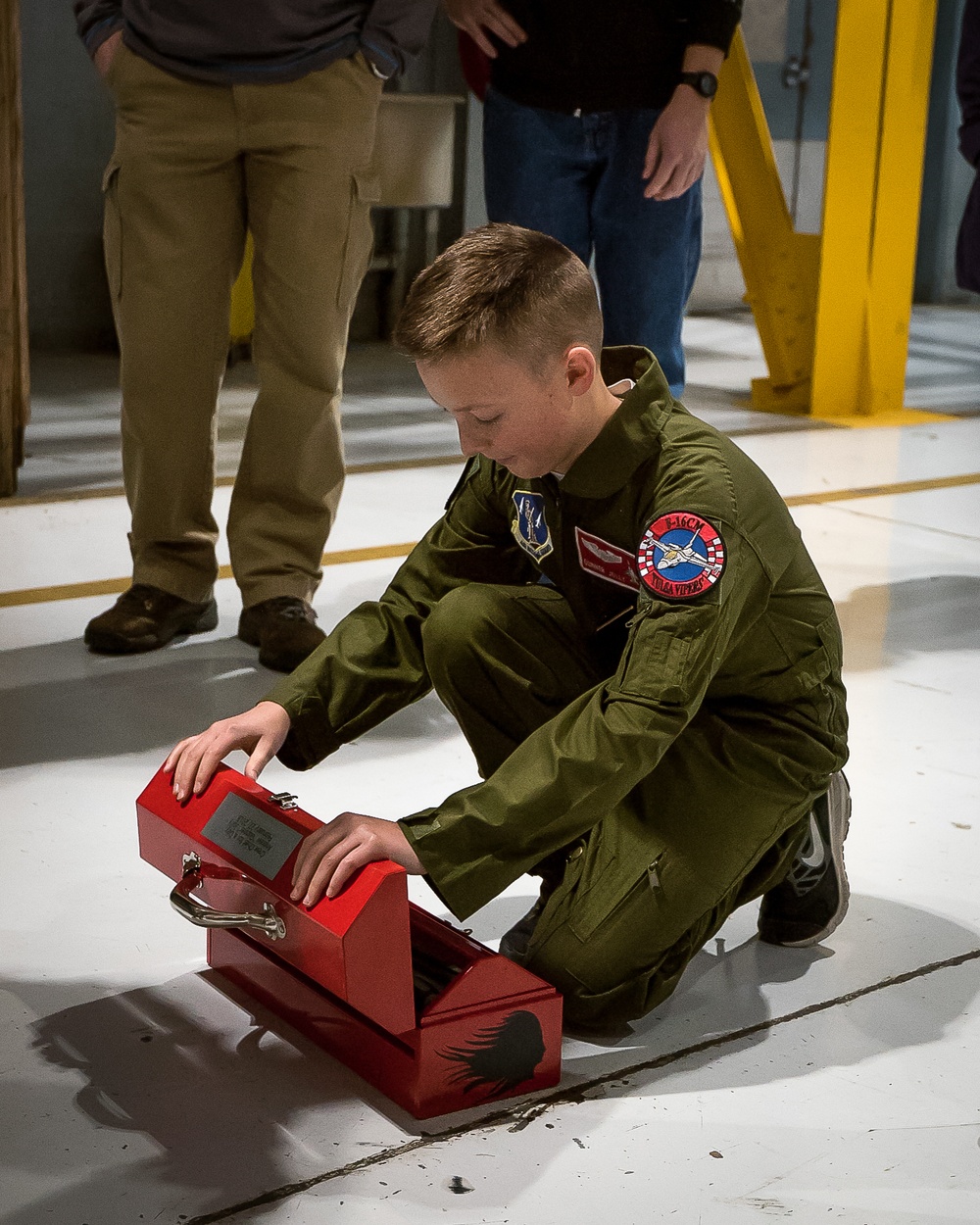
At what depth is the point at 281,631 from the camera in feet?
10.4

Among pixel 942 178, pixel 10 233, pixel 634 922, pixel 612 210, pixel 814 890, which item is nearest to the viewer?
pixel 634 922

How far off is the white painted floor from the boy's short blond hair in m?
0.81

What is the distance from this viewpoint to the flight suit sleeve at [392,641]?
6.51ft

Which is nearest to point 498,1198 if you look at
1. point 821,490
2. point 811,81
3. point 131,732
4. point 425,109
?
point 131,732

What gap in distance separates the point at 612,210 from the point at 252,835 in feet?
6.95

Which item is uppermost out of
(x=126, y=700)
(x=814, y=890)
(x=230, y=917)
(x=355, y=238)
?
(x=355, y=238)

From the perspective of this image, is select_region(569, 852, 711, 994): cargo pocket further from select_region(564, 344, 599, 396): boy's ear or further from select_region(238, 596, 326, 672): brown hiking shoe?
select_region(238, 596, 326, 672): brown hiking shoe

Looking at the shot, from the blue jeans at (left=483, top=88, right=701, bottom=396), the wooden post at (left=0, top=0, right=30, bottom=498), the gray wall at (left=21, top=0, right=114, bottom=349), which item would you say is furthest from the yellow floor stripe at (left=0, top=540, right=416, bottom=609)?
the gray wall at (left=21, top=0, right=114, bottom=349)

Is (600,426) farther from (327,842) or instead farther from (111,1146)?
(111,1146)

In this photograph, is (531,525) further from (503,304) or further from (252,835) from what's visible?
(252,835)

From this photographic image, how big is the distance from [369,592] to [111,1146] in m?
2.20

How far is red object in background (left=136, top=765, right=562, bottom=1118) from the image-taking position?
162 centimetres

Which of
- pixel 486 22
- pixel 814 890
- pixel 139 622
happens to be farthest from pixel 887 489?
pixel 814 890

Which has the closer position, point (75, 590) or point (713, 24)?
point (713, 24)
